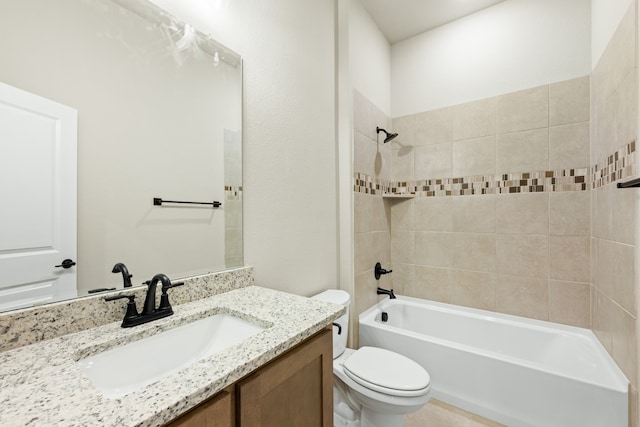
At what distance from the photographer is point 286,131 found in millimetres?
1539

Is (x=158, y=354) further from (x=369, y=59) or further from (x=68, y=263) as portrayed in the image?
(x=369, y=59)

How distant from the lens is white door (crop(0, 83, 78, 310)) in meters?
0.69

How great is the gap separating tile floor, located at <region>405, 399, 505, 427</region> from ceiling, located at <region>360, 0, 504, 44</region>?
2924mm

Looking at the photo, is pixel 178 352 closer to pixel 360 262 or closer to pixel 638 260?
pixel 360 262

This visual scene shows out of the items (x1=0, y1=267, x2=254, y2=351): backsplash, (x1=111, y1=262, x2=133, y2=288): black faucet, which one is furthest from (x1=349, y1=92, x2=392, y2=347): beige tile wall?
(x1=111, y1=262, x2=133, y2=288): black faucet

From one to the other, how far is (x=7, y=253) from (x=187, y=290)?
49 centimetres

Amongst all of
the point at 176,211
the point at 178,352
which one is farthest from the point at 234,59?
the point at 178,352

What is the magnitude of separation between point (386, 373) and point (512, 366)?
744mm

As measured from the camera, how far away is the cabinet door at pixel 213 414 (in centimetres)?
52

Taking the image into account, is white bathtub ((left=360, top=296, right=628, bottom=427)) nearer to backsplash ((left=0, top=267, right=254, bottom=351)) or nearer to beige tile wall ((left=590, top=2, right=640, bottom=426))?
beige tile wall ((left=590, top=2, right=640, bottom=426))

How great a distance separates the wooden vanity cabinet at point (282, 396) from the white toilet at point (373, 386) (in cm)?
51

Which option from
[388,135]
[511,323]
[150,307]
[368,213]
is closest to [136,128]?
[150,307]

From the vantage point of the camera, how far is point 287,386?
753 millimetres

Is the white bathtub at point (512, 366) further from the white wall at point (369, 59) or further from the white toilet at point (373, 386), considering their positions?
the white wall at point (369, 59)
